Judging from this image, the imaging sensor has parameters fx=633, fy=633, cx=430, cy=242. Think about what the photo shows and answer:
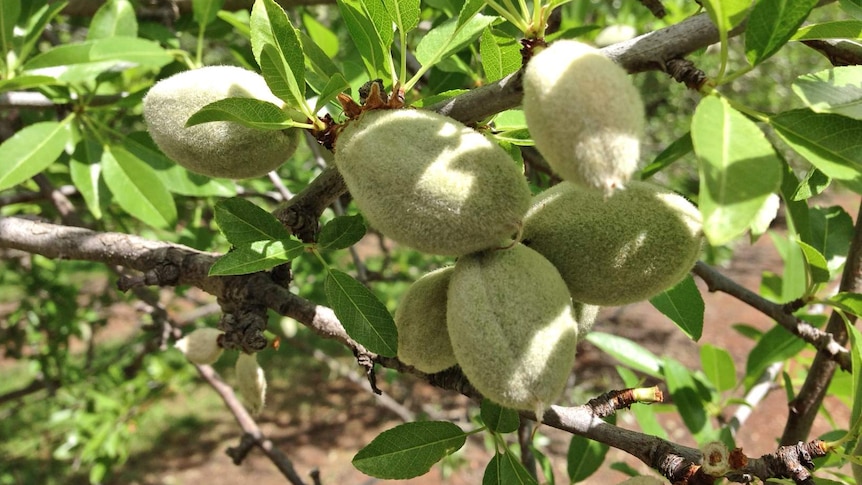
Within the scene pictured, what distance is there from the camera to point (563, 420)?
1014 millimetres

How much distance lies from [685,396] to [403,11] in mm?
1433

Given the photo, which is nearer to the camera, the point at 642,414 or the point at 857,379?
the point at 857,379

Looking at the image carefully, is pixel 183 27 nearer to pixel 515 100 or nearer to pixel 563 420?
pixel 515 100

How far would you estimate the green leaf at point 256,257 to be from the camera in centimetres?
95

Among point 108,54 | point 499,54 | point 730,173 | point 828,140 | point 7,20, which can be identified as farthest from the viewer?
point 7,20

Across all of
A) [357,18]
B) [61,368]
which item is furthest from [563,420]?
[61,368]

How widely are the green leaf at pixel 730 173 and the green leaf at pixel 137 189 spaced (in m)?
1.30

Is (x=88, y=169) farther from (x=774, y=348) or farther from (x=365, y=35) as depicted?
(x=774, y=348)

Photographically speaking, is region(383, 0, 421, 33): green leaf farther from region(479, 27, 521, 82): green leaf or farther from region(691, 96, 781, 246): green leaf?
region(691, 96, 781, 246): green leaf

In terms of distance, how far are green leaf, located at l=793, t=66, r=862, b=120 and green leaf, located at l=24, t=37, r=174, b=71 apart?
130 cm

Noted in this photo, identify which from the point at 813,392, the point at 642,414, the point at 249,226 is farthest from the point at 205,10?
the point at 813,392

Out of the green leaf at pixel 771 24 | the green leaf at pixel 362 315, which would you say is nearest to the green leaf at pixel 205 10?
the green leaf at pixel 362 315

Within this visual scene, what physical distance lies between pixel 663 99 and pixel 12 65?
21.5ft

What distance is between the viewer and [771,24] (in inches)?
29.0
